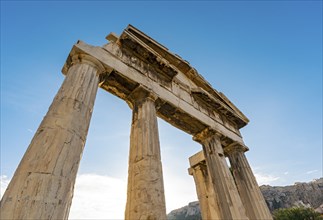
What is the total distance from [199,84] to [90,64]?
6.73 m

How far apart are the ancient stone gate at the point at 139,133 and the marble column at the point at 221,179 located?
0.03m

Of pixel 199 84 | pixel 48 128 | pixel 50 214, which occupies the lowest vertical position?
pixel 50 214

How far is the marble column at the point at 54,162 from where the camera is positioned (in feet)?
8.56

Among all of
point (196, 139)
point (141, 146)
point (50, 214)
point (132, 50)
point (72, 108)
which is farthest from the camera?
point (196, 139)

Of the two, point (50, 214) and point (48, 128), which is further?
point (48, 128)

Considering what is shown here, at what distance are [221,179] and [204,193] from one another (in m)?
2.75

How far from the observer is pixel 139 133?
5848mm

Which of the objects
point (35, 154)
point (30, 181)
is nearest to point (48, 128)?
point (35, 154)

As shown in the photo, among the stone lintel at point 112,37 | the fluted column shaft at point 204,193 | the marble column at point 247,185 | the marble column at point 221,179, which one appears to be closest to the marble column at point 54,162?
the stone lintel at point 112,37

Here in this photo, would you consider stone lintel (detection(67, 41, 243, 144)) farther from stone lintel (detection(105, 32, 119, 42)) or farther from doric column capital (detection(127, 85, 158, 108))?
stone lintel (detection(105, 32, 119, 42))

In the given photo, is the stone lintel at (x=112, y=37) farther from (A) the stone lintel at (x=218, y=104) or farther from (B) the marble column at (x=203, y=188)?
(B) the marble column at (x=203, y=188)

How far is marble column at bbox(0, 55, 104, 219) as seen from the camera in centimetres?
261

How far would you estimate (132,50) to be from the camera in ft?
24.9

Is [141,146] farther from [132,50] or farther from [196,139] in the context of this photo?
[196,139]
